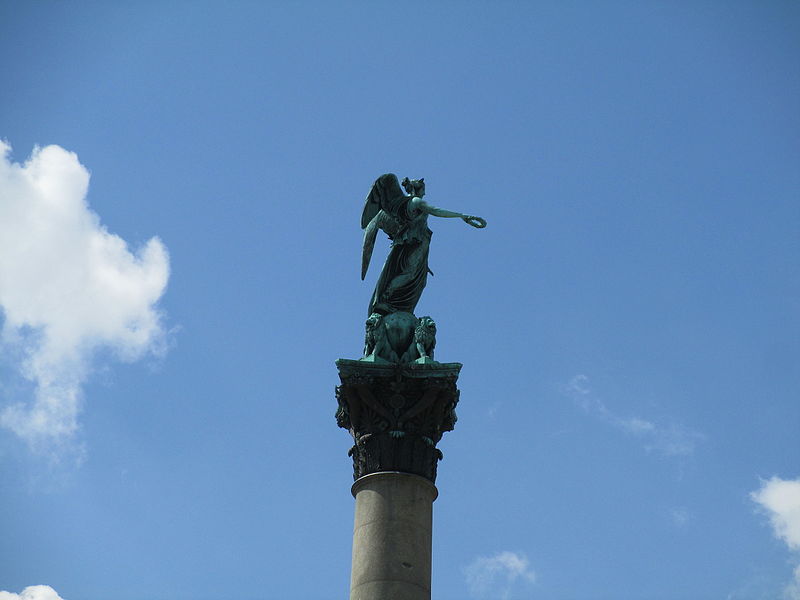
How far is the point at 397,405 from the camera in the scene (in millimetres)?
23547

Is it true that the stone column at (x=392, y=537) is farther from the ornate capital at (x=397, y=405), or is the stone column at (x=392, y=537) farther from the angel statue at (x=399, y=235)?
the angel statue at (x=399, y=235)

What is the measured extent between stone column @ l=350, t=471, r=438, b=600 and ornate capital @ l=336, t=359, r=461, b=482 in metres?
0.55

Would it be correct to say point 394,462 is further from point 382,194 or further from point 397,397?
point 382,194

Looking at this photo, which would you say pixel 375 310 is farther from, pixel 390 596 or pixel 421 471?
pixel 390 596

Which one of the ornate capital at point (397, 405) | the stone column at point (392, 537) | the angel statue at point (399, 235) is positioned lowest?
the stone column at point (392, 537)

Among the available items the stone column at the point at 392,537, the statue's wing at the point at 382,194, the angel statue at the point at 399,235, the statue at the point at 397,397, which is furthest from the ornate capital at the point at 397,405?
the statue's wing at the point at 382,194

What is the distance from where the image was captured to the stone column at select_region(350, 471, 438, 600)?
21281 mm

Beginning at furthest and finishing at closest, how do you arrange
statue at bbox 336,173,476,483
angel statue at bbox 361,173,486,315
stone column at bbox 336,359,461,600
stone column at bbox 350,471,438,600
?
angel statue at bbox 361,173,486,315 → statue at bbox 336,173,476,483 → stone column at bbox 336,359,461,600 → stone column at bbox 350,471,438,600

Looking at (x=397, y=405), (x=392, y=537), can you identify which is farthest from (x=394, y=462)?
(x=392, y=537)

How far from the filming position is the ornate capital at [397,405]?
23.2m

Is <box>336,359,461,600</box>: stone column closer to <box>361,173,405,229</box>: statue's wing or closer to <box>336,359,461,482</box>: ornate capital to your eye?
<box>336,359,461,482</box>: ornate capital

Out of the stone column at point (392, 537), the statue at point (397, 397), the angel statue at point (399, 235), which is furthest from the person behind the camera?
the angel statue at point (399, 235)

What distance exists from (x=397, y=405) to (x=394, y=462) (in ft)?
4.29

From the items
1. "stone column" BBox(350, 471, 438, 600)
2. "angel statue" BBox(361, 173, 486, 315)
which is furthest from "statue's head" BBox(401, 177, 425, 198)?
"stone column" BBox(350, 471, 438, 600)
